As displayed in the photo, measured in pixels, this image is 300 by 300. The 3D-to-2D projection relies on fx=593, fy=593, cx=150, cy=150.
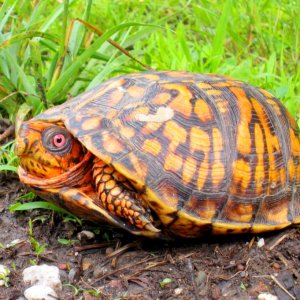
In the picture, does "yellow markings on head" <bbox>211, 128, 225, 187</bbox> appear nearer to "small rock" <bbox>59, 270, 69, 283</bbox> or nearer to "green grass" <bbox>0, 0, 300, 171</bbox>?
"small rock" <bbox>59, 270, 69, 283</bbox>

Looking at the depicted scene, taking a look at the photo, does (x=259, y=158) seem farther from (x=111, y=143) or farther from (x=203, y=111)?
(x=111, y=143)

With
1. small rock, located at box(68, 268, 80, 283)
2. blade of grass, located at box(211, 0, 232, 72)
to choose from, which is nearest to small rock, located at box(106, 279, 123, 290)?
small rock, located at box(68, 268, 80, 283)

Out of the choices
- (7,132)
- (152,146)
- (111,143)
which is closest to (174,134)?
(152,146)

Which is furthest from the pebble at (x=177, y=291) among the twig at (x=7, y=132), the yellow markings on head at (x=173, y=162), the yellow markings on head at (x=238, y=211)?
the twig at (x=7, y=132)

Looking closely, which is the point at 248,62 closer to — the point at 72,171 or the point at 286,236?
the point at 286,236

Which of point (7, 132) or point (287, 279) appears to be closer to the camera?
point (287, 279)

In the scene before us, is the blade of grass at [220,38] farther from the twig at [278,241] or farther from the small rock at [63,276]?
the small rock at [63,276]
